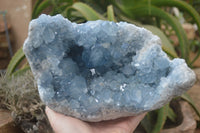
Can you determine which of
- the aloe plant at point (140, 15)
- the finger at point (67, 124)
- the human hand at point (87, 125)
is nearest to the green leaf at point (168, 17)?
the aloe plant at point (140, 15)

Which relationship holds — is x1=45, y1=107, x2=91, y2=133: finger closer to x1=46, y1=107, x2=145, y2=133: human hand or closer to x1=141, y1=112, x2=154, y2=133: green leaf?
x1=46, y1=107, x2=145, y2=133: human hand

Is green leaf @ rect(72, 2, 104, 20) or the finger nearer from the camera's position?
the finger

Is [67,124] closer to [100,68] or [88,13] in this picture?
[100,68]

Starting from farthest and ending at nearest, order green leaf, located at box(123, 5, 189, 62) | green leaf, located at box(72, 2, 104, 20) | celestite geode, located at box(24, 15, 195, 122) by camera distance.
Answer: green leaf, located at box(123, 5, 189, 62), green leaf, located at box(72, 2, 104, 20), celestite geode, located at box(24, 15, 195, 122)

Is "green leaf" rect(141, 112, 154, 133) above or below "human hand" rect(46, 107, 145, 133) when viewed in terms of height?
below

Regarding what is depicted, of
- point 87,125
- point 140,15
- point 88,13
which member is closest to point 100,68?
point 87,125

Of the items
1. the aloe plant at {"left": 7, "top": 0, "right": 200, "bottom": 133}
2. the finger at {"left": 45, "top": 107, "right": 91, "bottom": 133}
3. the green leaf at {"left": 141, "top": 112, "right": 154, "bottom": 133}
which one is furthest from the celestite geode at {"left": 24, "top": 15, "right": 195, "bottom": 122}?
the green leaf at {"left": 141, "top": 112, "right": 154, "bottom": 133}
